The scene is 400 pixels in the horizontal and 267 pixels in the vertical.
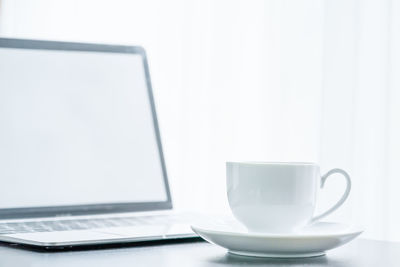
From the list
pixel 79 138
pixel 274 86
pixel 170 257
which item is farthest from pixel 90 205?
pixel 274 86

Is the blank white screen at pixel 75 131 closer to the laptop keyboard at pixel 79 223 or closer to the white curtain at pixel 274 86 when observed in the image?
the laptop keyboard at pixel 79 223

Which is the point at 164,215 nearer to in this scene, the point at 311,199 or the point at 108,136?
the point at 108,136

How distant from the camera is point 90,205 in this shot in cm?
100

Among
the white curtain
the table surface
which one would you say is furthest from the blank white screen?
the white curtain

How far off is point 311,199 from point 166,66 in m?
1.26

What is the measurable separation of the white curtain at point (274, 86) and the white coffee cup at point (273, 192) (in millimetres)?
736

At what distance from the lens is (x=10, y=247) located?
69 centimetres

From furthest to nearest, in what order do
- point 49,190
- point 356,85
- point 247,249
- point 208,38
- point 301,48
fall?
point 208,38 < point 301,48 < point 356,85 < point 49,190 < point 247,249

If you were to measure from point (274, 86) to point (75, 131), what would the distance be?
0.71 m

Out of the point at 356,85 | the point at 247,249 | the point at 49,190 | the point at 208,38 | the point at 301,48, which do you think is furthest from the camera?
the point at 208,38

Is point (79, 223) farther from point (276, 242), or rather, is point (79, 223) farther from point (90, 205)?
point (276, 242)

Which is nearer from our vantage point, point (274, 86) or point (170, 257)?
point (170, 257)

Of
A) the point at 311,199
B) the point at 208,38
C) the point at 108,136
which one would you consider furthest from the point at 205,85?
the point at 311,199

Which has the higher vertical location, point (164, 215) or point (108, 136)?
point (108, 136)
